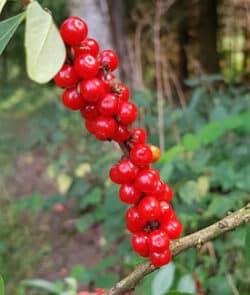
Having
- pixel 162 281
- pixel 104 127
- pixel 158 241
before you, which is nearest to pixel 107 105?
pixel 104 127

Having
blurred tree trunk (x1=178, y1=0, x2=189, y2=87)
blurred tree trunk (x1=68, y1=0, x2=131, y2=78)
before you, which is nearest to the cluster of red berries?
blurred tree trunk (x1=68, y1=0, x2=131, y2=78)

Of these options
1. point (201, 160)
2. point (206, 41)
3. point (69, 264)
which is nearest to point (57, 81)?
point (201, 160)

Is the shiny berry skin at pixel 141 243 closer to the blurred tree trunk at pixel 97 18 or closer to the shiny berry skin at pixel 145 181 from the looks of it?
the shiny berry skin at pixel 145 181

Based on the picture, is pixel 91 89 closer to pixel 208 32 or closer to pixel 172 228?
pixel 172 228

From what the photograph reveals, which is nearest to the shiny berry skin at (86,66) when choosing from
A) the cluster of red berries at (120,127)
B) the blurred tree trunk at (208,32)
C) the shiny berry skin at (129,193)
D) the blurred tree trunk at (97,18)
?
the cluster of red berries at (120,127)

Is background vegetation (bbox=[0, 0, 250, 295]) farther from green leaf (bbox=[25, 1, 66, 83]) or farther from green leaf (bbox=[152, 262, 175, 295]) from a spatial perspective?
green leaf (bbox=[25, 1, 66, 83])
